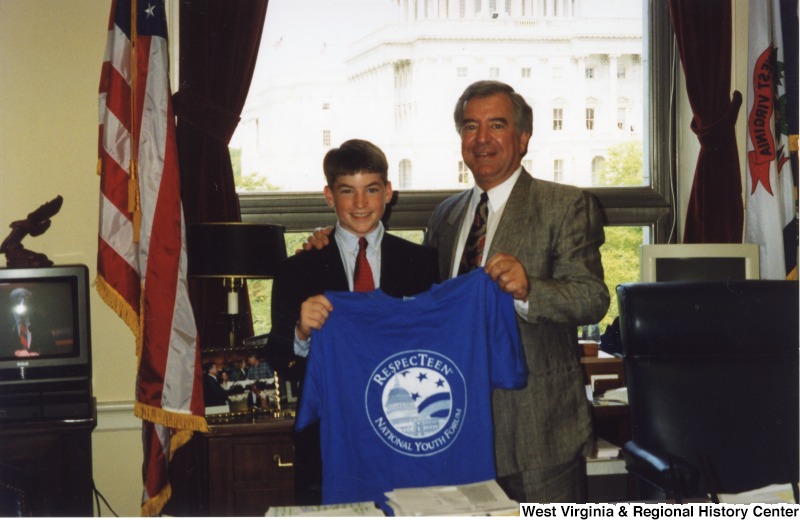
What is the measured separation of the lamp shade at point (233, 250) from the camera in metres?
2.62

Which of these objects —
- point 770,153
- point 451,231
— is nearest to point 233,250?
point 451,231

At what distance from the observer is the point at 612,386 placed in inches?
115

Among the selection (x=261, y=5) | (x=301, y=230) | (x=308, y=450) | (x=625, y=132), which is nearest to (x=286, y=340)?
(x=308, y=450)

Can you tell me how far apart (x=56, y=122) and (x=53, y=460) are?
1.35 meters

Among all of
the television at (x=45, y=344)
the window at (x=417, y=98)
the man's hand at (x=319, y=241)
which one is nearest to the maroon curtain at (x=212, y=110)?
the window at (x=417, y=98)

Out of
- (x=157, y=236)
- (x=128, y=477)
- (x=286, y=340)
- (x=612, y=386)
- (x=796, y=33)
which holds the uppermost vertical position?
(x=796, y=33)

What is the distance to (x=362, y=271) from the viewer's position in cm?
192

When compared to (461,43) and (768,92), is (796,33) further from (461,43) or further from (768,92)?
(461,43)

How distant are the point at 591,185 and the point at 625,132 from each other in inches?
12.2

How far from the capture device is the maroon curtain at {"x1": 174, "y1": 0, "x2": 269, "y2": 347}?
2.98 m

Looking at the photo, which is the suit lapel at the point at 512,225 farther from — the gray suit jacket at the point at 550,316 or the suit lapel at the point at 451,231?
the suit lapel at the point at 451,231

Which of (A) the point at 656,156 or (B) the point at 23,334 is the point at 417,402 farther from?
(A) the point at 656,156

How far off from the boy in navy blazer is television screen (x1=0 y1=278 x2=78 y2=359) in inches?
42.2

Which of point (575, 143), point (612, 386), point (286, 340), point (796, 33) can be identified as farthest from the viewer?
point (575, 143)
